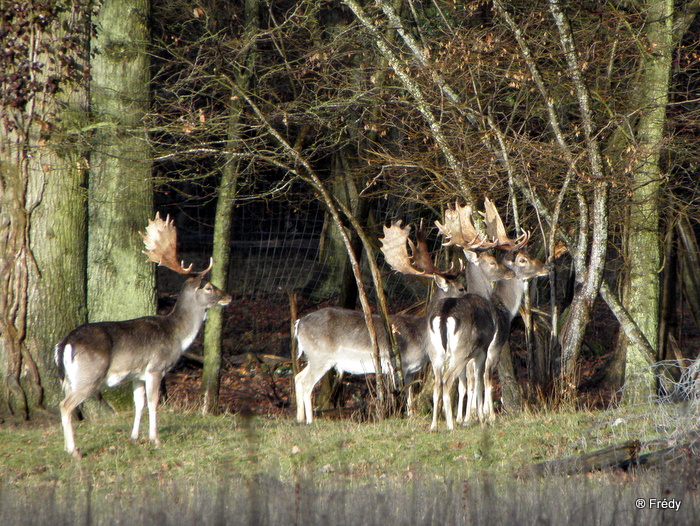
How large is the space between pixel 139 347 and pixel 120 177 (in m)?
2.25

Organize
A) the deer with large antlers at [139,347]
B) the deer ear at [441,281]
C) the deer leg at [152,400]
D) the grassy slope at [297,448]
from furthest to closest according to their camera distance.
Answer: the deer ear at [441,281] → the deer leg at [152,400] → the deer with large antlers at [139,347] → the grassy slope at [297,448]

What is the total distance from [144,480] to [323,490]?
4.97 feet

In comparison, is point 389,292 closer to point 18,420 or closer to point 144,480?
point 18,420

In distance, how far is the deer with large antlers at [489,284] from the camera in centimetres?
955

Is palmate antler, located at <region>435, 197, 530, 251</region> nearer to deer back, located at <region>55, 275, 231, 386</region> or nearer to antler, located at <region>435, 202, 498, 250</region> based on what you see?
antler, located at <region>435, 202, 498, 250</region>

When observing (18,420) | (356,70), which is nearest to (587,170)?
(356,70)

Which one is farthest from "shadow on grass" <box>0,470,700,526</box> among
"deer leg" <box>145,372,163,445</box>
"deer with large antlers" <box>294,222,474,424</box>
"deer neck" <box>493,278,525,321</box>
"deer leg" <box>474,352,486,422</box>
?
"deer neck" <box>493,278,525,321</box>

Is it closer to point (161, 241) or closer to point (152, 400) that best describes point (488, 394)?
point (152, 400)

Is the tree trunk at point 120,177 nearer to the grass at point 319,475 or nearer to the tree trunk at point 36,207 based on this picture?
the tree trunk at point 36,207

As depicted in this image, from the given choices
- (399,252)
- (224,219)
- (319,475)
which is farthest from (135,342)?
(399,252)

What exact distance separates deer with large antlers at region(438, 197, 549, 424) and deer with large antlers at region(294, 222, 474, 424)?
462 millimetres

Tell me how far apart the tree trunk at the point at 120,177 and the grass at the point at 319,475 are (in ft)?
4.68

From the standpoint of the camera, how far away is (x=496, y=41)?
9094 mm

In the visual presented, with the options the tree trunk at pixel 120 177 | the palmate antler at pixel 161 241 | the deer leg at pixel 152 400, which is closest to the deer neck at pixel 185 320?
the palmate antler at pixel 161 241
